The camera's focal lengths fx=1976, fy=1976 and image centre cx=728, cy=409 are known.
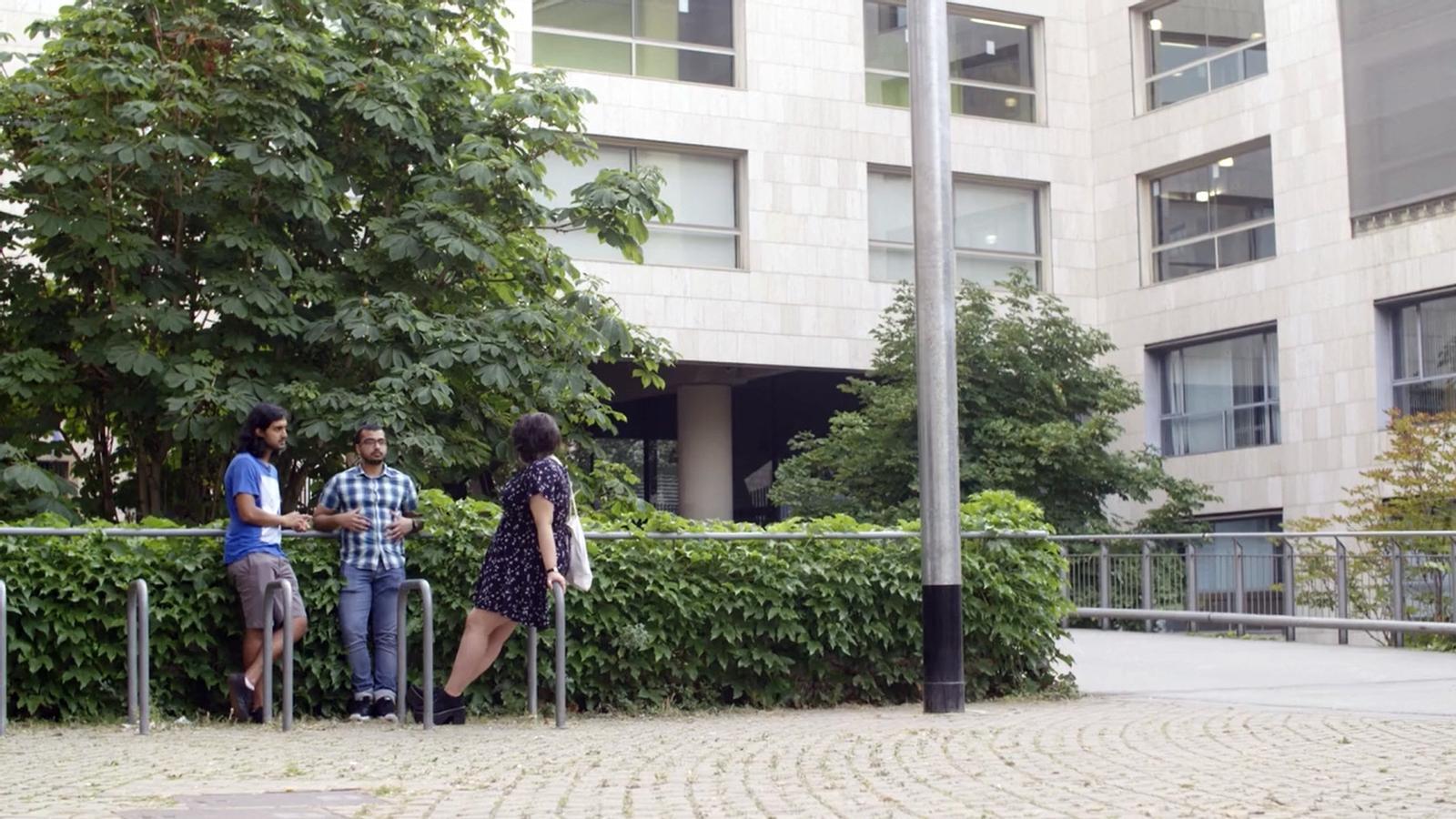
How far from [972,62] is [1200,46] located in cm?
406

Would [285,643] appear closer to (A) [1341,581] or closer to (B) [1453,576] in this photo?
(B) [1453,576]

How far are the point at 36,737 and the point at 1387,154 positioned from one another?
26.0m

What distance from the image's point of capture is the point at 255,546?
10.9m

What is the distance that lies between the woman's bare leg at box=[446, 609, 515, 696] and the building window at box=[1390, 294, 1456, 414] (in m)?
22.9

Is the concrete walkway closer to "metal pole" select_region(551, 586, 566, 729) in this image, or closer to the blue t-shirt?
"metal pole" select_region(551, 586, 566, 729)

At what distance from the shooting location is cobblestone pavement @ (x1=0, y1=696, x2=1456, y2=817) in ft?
22.8

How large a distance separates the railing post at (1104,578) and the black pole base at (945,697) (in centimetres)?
1205

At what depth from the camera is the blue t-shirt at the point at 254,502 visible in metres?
10.9

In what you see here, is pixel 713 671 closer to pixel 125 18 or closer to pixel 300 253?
pixel 300 253

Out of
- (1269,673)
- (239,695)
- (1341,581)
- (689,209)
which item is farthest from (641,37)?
(239,695)

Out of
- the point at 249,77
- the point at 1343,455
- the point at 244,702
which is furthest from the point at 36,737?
the point at 1343,455

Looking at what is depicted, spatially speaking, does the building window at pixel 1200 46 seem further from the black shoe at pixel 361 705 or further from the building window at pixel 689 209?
the black shoe at pixel 361 705

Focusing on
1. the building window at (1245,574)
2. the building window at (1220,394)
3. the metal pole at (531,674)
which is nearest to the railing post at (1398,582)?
the building window at (1245,574)

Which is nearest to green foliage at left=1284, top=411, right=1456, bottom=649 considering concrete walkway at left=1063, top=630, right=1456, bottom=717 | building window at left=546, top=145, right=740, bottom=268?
concrete walkway at left=1063, top=630, right=1456, bottom=717
